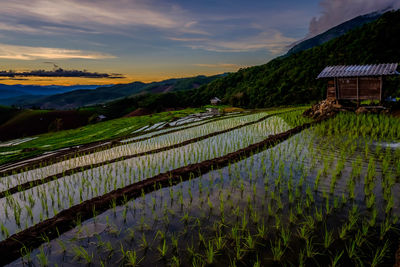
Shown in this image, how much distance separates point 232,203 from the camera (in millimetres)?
4398

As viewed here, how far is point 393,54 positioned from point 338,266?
187 ft

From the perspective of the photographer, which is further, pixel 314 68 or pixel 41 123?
pixel 314 68

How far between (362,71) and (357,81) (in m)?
0.69

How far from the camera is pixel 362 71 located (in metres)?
14.4

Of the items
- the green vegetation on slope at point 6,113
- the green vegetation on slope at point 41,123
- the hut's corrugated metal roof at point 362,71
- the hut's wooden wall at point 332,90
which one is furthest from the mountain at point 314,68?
the green vegetation on slope at point 6,113

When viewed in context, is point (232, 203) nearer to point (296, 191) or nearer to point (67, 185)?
point (296, 191)

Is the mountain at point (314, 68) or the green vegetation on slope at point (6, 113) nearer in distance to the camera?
the mountain at point (314, 68)

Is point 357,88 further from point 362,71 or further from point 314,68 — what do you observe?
point 314,68

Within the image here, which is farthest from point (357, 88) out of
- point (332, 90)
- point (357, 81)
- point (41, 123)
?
point (41, 123)

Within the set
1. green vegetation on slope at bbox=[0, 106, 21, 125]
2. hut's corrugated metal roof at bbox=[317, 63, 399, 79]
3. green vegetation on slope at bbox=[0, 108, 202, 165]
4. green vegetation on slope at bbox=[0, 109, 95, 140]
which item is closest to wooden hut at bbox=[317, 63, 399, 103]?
hut's corrugated metal roof at bbox=[317, 63, 399, 79]

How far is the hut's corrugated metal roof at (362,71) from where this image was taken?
13574 mm

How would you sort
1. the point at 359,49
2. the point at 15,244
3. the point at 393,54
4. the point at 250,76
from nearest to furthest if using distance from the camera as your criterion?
the point at 15,244 < the point at 393,54 < the point at 359,49 < the point at 250,76

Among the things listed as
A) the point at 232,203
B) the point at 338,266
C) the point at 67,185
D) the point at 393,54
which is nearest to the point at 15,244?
the point at 67,185

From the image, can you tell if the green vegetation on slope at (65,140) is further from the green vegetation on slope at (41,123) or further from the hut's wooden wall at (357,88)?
the green vegetation on slope at (41,123)
